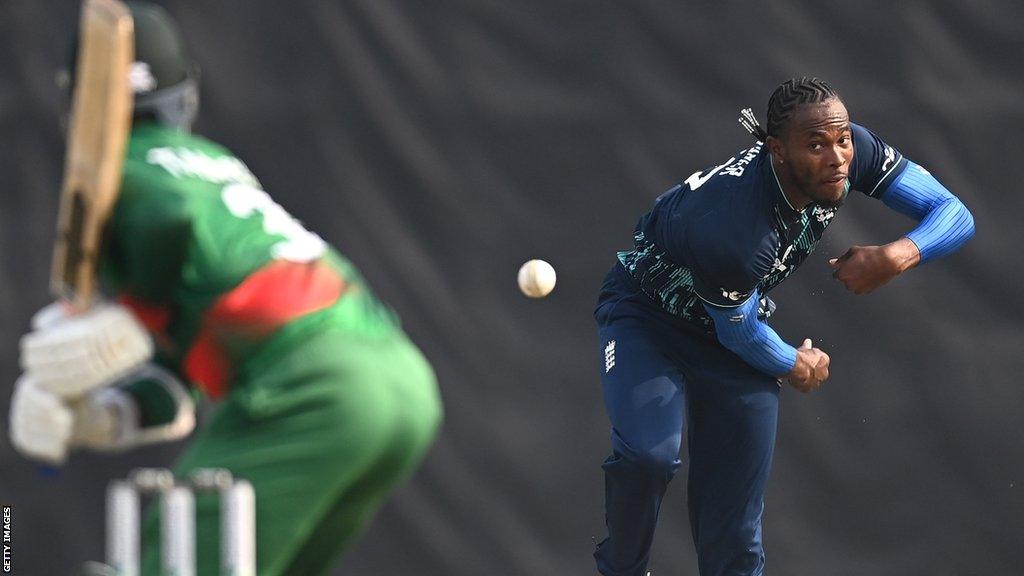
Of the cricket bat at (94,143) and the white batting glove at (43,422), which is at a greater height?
the cricket bat at (94,143)

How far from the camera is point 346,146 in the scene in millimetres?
6160

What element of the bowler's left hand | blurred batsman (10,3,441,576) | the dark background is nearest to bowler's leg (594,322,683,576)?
the bowler's left hand

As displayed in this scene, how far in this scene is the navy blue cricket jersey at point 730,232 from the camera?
5016 mm

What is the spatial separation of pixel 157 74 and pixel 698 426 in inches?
98.8

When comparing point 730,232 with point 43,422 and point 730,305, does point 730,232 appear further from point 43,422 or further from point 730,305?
point 43,422

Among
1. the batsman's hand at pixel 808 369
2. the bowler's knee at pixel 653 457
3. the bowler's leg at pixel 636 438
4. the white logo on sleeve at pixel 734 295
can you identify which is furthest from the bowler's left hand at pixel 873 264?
the bowler's knee at pixel 653 457

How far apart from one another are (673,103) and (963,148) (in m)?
1.15

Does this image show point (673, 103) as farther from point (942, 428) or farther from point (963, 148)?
point (942, 428)

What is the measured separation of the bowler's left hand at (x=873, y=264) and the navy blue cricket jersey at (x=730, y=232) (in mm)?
150

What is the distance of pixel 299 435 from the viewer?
3.42 metres

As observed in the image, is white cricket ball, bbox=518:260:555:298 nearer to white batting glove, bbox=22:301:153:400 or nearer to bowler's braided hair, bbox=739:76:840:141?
bowler's braided hair, bbox=739:76:840:141

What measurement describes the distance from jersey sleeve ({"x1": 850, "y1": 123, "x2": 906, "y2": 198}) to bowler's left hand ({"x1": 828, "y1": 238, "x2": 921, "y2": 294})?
0.23 meters

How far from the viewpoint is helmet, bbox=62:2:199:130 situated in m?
3.55

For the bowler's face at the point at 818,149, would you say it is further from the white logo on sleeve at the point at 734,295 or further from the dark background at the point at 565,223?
the dark background at the point at 565,223
